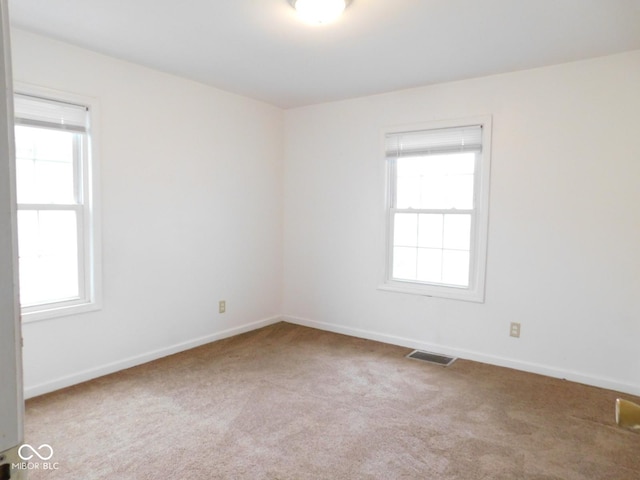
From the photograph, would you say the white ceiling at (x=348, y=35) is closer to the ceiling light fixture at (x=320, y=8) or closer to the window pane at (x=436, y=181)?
the ceiling light fixture at (x=320, y=8)

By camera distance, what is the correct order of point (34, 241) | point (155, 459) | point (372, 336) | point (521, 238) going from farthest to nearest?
point (372, 336) < point (521, 238) < point (34, 241) < point (155, 459)

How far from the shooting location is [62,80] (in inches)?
113

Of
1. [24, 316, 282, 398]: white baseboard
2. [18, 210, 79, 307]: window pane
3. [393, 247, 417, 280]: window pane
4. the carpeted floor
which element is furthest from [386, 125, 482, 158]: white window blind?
[18, 210, 79, 307]: window pane

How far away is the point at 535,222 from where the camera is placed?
3314mm

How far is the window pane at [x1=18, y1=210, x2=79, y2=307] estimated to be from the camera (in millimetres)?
2832

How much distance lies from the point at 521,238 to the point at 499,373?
3.65 ft

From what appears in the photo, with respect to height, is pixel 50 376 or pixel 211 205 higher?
pixel 211 205

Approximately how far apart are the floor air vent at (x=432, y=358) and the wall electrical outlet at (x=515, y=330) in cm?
54

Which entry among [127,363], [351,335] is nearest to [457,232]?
[351,335]

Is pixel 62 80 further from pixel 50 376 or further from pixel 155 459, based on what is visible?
pixel 155 459

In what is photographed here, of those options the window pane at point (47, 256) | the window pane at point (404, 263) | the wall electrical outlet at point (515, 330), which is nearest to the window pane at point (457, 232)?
the window pane at point (404, 263)

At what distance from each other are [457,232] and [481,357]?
3.65 feet

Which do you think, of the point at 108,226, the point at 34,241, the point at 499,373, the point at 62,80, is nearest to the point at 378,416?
the point at 499,373

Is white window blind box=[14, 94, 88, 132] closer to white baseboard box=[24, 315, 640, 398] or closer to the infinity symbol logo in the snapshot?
white baseboard box=[24, 315, 640, 398]
